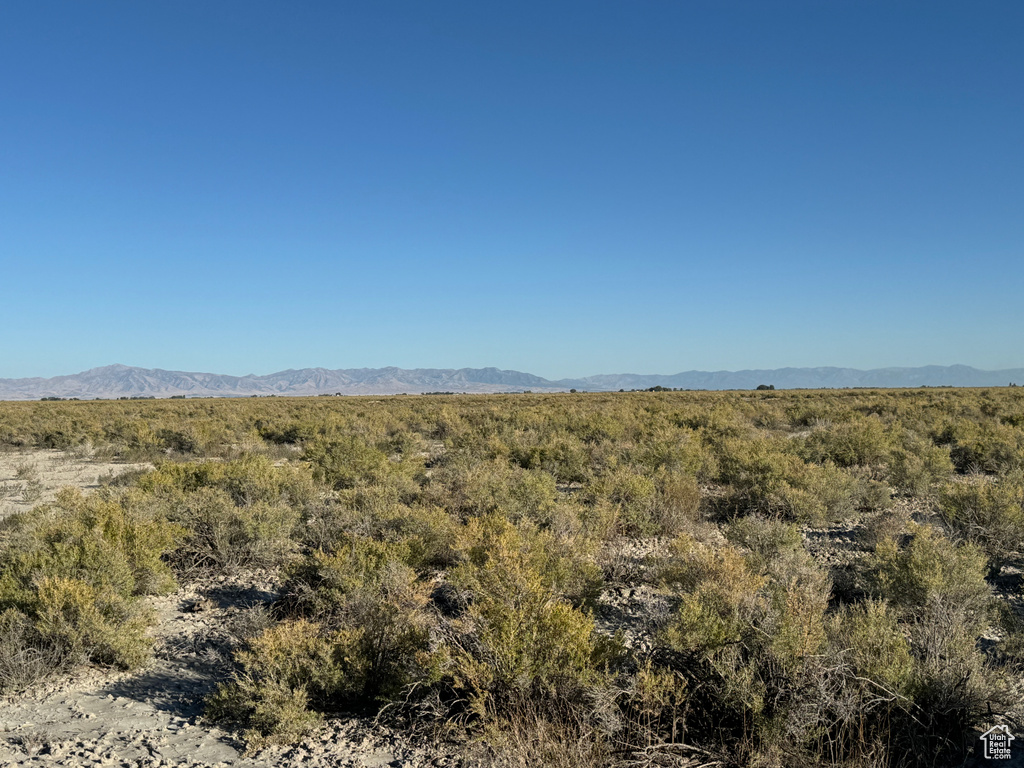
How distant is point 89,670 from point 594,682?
3.84 m

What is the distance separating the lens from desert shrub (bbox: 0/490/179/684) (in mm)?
4496

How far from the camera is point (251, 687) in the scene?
3.73 m

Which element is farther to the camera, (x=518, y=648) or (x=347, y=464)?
(x=347, y=464)

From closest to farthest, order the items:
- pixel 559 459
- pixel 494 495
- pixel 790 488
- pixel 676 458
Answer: pixel 494 495 < pixel 790 488 < pixel 676 458 < pixel 559 459

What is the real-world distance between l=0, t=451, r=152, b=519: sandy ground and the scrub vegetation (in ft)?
12.8

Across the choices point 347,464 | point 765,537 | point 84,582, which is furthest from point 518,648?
point 347,464

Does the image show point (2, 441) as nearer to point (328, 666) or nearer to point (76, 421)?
point (76, 421)

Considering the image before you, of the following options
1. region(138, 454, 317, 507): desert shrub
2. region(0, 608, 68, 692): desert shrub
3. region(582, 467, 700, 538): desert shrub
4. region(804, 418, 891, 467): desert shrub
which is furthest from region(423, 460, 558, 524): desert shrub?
region(804, 418, 891, 467): desert shrub

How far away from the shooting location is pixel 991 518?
698 cm

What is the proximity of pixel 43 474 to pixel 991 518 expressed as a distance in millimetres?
18669

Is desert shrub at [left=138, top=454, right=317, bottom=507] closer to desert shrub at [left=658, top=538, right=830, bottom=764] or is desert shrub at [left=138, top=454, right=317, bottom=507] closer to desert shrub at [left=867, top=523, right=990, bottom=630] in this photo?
desert shrub at [left=658, top=538, right=830, bottom=764]

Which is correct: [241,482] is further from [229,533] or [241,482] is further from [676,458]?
[676,458]

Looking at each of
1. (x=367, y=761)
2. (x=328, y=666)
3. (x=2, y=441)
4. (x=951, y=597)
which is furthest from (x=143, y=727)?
(x=2, y=441)

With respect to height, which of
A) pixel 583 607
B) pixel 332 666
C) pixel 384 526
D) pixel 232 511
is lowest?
pixel 583 607
